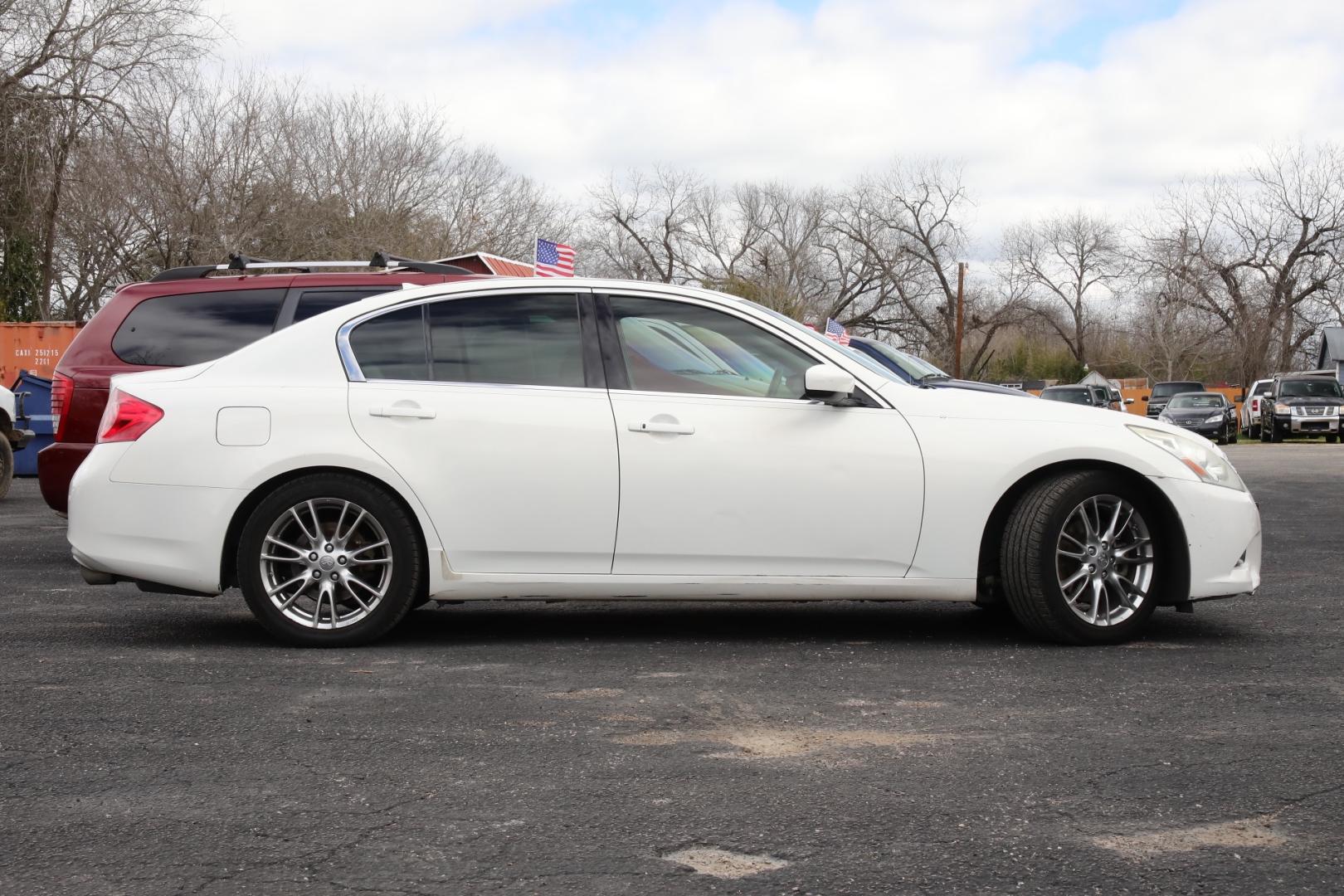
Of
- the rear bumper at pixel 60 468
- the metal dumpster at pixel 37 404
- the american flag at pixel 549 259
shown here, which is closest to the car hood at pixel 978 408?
the rear bumper at pixel 60 468

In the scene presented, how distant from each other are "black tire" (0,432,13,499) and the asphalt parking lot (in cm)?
784

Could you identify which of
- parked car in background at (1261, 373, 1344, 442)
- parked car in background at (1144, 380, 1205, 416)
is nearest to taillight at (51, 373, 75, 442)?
parked car in background at (1261, 373, 1344, 442)

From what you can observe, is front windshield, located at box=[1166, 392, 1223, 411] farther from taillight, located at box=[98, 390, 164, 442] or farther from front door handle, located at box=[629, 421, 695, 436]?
taillight, located at box=[98, 390, 164, 442]

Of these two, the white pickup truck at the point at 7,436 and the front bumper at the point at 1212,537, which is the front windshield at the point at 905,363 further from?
the white pickup truck at the point at 7,436

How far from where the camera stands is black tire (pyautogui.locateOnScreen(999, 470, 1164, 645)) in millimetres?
5746

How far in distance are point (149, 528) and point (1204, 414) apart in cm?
3623

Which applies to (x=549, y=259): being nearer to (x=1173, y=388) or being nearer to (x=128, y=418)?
(x=128, y=418)

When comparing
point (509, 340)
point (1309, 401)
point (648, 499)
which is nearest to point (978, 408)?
point (648, 499)

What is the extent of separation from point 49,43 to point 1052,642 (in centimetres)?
2747

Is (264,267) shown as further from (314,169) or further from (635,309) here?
(314,169)

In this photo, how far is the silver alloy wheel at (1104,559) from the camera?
5.81 metres

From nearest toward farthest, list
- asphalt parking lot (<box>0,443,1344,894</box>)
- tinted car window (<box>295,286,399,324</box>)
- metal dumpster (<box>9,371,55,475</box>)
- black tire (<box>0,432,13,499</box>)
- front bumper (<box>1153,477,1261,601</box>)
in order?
asphalt parking lot (<box>0,443,1344,894</box>) < front bumper (<box>1153,477,1261,601</box>) < tinted car window (<box>295,286,399,324</box>) < black tire (<box>0,432,13,499</box>) < metal dumpster (<box>9,371,55,475</box>)

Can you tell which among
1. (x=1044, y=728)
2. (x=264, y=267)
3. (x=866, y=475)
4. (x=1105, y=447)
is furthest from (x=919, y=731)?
(x=264, y=267)

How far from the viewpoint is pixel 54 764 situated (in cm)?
405
